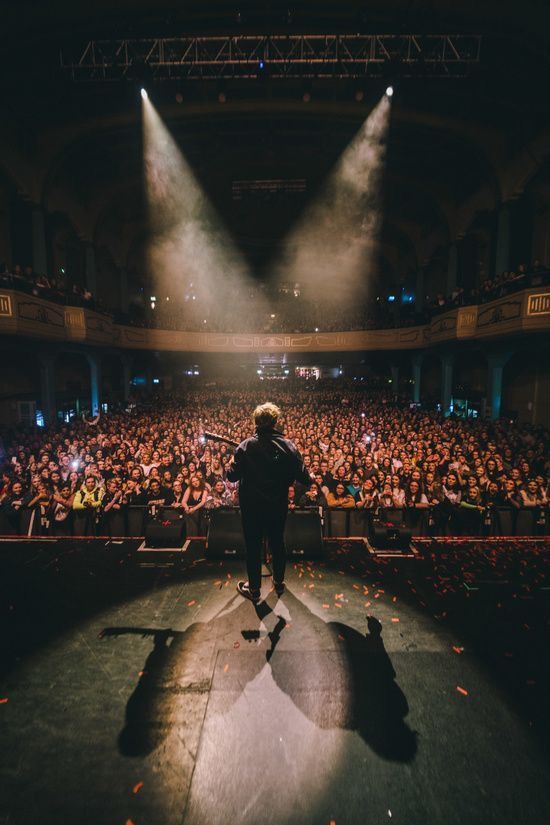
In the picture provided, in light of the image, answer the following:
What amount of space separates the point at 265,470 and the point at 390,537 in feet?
10.0

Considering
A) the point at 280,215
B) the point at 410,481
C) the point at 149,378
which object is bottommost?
the point at 410,481

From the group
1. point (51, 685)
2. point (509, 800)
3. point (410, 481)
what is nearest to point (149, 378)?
point (410, 481)

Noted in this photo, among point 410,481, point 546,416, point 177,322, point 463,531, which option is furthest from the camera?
point 177,322

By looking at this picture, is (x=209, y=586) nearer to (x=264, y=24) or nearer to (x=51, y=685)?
(x=51, y=685)

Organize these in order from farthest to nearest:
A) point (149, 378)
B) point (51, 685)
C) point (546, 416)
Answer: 1. point (149, 378)
2. point (546, 416)
3. point (51, 685)

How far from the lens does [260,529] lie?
3305mm

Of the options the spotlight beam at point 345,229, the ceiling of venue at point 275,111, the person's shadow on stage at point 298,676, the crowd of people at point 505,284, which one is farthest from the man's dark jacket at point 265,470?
the spotlight beam at point 345,229

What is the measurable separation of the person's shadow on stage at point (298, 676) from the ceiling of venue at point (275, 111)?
38.6 feet

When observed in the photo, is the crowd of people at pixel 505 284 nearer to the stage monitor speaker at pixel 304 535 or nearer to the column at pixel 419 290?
the column at pixel 419 290

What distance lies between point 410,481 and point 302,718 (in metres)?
5.02

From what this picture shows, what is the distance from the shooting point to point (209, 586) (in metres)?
4.23

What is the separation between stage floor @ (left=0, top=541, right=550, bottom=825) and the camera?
197cm

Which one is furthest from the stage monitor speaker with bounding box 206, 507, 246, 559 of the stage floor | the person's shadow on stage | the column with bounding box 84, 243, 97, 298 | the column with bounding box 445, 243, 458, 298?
the column with bounding box 445, 243, 458, 298

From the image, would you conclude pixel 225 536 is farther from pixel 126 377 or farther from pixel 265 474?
pixel 126 377
